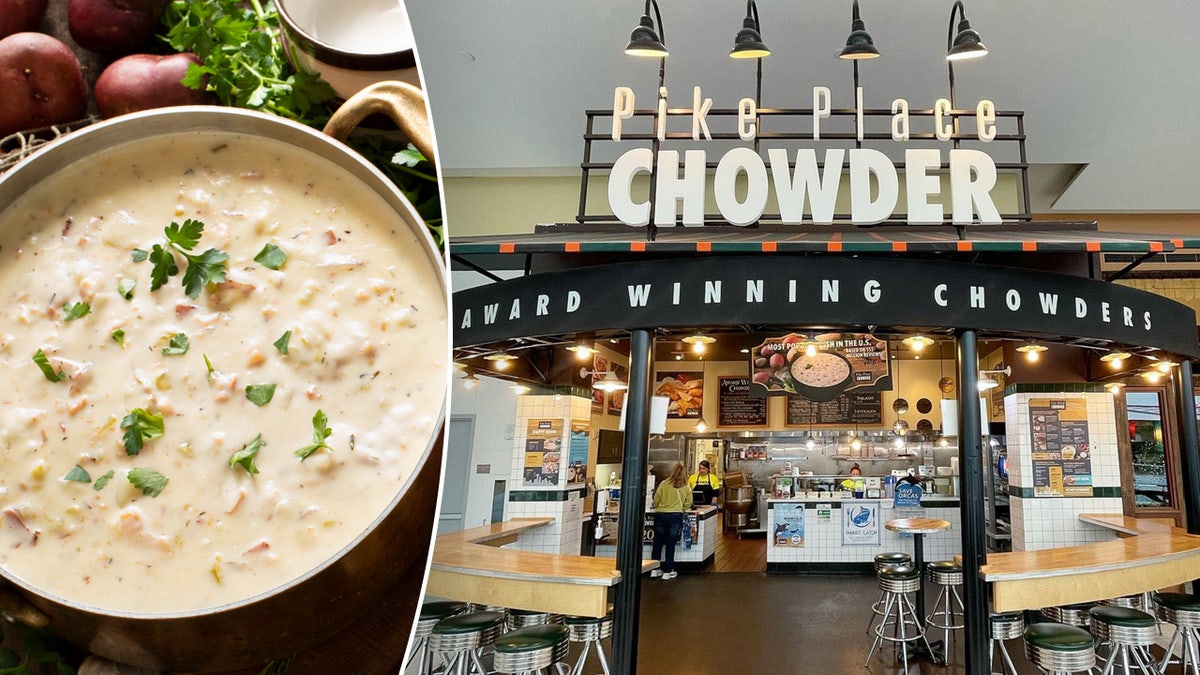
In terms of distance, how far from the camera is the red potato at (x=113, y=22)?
83 centimetres

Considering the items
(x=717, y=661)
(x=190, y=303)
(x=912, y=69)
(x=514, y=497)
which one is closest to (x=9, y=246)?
(x=190, y=303)

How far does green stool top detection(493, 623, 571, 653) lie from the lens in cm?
332

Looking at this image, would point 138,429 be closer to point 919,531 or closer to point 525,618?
point 525,618

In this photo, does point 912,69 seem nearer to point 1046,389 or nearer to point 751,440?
point 1046,389

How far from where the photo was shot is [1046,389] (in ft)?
26.7

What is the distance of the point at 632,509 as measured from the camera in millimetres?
4199

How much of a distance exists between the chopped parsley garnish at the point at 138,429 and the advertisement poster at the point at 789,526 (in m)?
9.16

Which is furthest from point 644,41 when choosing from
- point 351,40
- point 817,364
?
point 351,40

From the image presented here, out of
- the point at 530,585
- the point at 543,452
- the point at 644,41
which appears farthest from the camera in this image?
the point at 543,452

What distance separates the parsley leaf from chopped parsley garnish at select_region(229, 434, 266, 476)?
163 mm

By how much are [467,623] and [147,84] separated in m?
3.19

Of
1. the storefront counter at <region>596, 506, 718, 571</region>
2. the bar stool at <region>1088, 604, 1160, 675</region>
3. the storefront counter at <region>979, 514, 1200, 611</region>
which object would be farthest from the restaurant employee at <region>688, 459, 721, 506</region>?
the bar stool at <region>1088, 604, 1160, 675</region>

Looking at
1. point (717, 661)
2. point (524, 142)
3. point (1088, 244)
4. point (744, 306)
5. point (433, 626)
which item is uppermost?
point (524, 142)

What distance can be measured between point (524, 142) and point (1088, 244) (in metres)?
4.59
